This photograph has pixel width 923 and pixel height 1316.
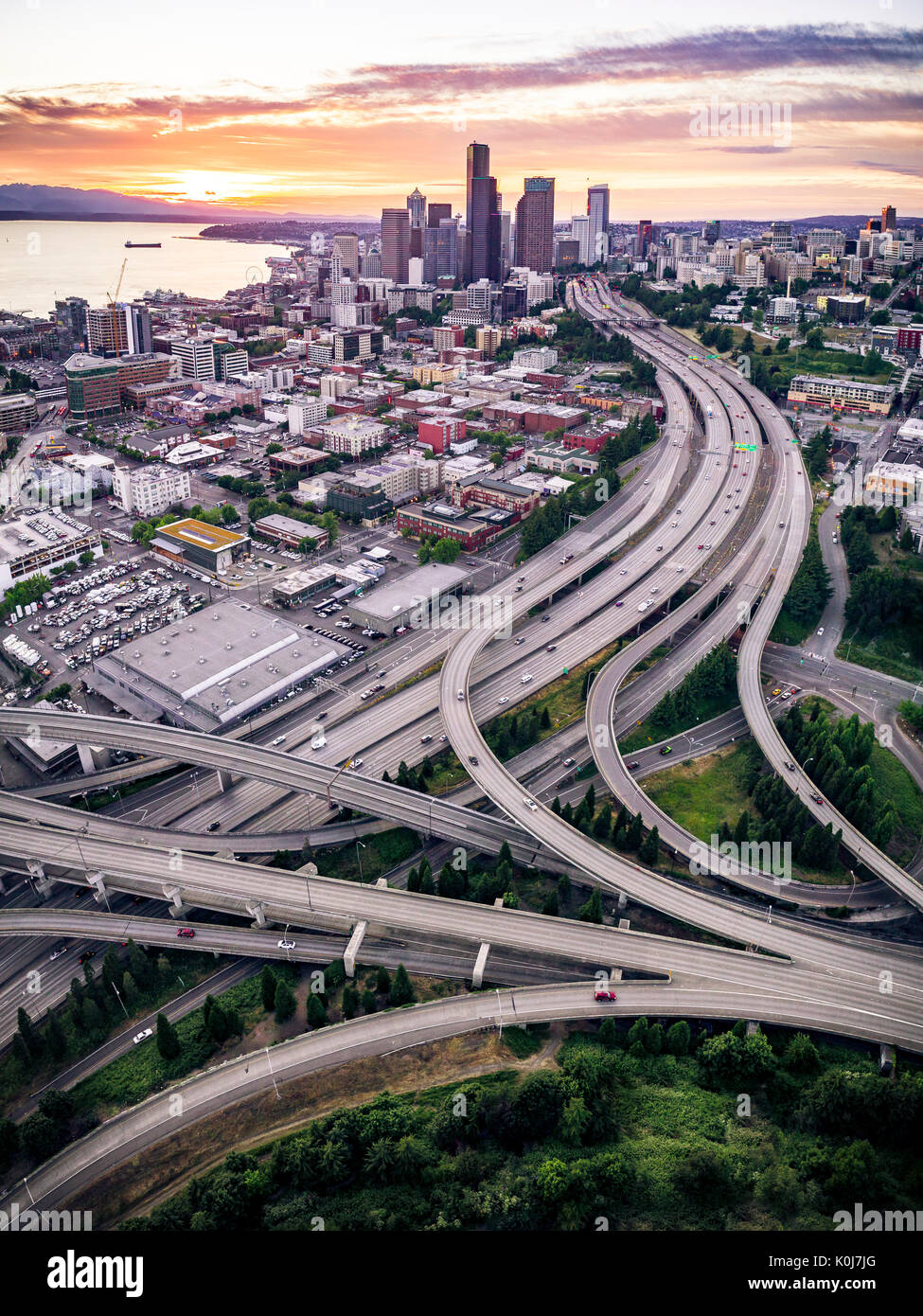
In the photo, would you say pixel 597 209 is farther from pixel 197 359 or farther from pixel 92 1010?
pixel 92 1010

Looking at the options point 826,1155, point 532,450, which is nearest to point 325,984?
point 826,1155

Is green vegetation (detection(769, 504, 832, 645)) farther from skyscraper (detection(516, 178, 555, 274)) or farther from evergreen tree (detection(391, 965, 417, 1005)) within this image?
skyscraper (detection(516, 178, 555, 274))

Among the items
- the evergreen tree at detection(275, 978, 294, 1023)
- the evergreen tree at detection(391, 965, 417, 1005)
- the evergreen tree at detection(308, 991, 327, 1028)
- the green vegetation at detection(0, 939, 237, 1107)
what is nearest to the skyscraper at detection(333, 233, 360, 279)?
the green vegetation at detection(0, 939, 237, 1107)

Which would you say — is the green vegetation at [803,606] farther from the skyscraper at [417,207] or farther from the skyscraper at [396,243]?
the skyscraper at [417,207]

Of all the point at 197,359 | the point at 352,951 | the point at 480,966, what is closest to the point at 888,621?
the point at 480,966
